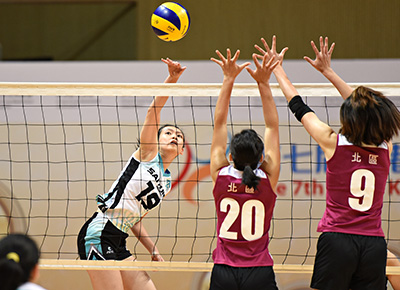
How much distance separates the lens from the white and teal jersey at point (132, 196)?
3.83 meters

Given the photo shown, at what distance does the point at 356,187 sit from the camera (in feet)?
9.56

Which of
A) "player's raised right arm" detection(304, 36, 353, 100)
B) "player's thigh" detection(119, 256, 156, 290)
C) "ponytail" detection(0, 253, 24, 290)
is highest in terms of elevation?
"player's raised right arm" detection(304, 36, 353, 100)

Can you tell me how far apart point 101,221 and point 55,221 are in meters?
2.63

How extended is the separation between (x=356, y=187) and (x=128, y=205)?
1626 mm

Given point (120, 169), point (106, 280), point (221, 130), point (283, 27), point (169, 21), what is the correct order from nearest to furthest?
point (221, 130) < point (106, 280) < point (169, 21) < point (120, 169) < point (283, 27)

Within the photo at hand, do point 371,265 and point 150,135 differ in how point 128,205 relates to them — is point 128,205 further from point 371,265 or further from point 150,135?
point 371,265

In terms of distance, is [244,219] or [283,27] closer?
[244,219]

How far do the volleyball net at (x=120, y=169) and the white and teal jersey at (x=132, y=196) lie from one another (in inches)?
86.2

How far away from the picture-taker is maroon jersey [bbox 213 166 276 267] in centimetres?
288

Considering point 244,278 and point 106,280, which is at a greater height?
point 244,278

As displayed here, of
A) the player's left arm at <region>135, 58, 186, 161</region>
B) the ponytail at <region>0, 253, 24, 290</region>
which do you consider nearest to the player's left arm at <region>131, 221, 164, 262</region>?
the player's left arm at <region>135, 58, 186, 161</region>

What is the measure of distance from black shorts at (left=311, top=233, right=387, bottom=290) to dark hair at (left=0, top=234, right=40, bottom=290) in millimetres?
1528

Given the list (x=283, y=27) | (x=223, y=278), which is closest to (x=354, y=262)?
(x=223, y=278)

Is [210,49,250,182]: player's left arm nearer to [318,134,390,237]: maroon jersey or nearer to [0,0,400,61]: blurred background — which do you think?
[318,134,390,237]: maroon jersey
